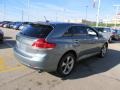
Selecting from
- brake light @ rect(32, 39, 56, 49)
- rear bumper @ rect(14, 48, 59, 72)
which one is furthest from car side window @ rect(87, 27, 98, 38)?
brake light @ rect(32, 39, 56, 49)

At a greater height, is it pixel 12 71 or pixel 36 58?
pixel 36 58

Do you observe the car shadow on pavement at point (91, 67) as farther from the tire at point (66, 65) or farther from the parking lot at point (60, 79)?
the tire at point (66, 65)

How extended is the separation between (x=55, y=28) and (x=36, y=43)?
2.54 feet

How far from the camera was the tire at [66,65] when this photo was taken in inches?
217

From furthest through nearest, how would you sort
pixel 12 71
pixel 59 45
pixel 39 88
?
pixel 12 71 < pixel 59 45 < pixel 39 88

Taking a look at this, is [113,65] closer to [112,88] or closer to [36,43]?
[112,88]

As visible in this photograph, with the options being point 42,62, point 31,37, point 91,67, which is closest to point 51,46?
point 42,62

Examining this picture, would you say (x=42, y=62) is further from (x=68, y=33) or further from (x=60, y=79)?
(x=68, y=33)

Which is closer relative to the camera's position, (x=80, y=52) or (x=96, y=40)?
(x=80, y=52)

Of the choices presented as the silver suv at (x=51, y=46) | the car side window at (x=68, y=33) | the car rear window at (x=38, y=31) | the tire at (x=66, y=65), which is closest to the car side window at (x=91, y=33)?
the silver suv at (x=51, y=46)

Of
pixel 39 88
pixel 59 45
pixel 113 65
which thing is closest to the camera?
pixel 39 88

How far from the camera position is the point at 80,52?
6.36 metres

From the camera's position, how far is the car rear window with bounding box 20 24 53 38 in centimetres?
521

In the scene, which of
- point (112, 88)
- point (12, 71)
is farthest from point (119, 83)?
point (12, 71)
